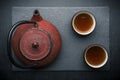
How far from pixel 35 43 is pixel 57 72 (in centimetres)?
31

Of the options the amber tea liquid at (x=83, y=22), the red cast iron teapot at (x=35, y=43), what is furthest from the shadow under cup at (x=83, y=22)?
the red cast iron teapot at (x=35, y=43)

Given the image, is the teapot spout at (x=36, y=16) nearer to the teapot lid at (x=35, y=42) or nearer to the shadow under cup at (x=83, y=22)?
the teapot lid at (x=35, y=42)

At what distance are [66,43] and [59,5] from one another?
25 centimetres

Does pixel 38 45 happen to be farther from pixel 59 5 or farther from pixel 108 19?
pixel 108 19

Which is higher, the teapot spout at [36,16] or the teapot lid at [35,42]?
the teapot spout at [36,16]

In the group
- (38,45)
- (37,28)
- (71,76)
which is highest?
(37,28)

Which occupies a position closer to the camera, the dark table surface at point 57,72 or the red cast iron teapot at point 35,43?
the red cast iron teapot at point 35,43

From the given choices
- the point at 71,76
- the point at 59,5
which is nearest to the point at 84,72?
the point at 71,76

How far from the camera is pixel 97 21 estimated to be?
1.83 metres

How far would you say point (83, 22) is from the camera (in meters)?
1.81

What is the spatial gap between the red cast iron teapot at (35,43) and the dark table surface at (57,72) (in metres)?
0.17

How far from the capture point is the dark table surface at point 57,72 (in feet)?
6.01

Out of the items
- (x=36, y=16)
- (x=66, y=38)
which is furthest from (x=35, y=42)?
(x=66, y=38)

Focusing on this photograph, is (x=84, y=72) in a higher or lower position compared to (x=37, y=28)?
lower
